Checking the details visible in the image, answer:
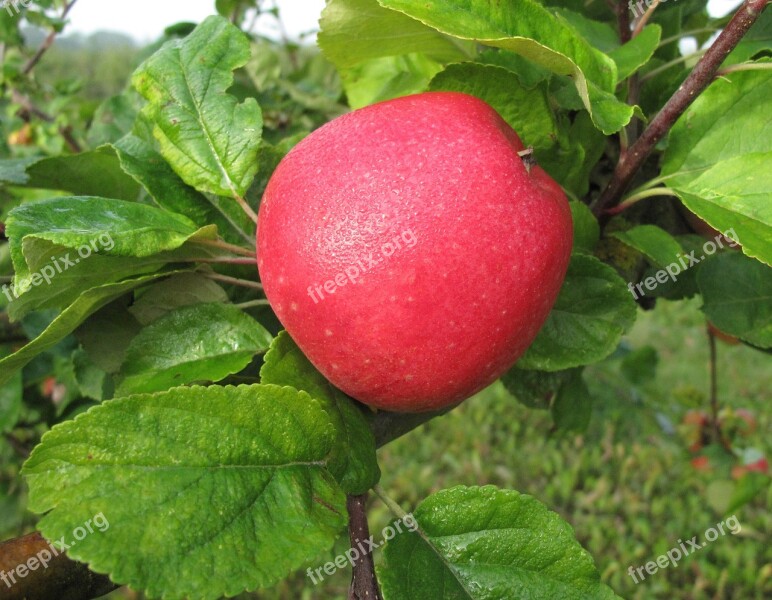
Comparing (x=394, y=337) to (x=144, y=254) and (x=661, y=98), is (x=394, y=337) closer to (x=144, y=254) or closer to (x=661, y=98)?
(x=144, y=254)

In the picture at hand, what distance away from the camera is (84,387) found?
2.39ft

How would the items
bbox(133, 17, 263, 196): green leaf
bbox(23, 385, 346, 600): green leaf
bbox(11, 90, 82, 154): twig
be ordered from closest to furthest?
bbox(23, 385, 346, 600): green leaf < bbox(133, 17, 263, 196): green leaf < bbox(11, 90, 82, 154): twig

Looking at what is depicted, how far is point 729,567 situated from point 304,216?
7.71ft

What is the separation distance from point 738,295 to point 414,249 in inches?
17.6

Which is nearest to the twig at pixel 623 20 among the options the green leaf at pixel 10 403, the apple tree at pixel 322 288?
the apple tree at pixel 322 288

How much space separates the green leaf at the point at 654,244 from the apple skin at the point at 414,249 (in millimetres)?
107

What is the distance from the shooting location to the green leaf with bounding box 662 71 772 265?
1.63 ft

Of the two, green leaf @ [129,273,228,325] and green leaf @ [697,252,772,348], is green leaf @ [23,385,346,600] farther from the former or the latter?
green leaf @ [697,252,772,348]

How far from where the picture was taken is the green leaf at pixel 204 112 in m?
0.59

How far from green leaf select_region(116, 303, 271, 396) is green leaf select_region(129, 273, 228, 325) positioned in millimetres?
21

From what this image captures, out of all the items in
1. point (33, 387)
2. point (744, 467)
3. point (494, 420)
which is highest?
point (33, 387)

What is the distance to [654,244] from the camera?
61 cm

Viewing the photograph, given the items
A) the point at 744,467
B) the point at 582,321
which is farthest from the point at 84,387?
the point at 744,467

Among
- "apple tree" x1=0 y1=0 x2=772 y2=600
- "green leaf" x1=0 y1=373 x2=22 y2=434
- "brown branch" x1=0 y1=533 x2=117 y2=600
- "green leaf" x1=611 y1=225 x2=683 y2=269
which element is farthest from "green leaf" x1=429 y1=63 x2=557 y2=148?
"green leaf" x1=0 y1=373 x2=22 y2=434
